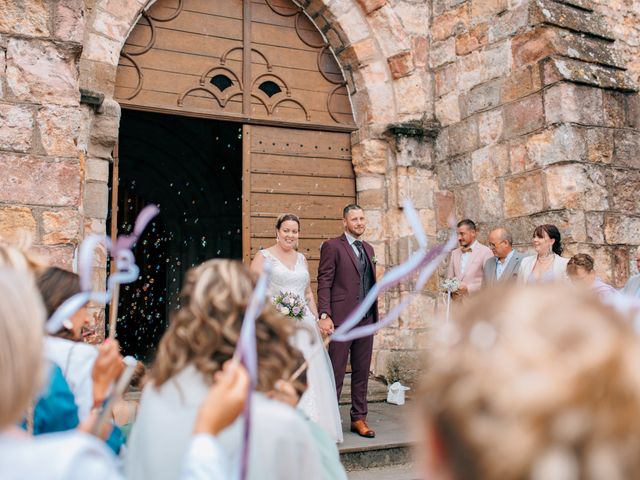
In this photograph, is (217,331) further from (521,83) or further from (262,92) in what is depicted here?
(262,92)

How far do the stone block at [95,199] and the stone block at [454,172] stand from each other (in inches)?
137

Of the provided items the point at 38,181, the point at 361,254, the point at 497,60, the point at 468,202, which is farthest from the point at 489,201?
the point at 38,181

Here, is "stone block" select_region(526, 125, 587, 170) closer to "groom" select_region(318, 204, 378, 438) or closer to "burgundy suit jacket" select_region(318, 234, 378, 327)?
"groom" select_region(318, 204, 378, 438)

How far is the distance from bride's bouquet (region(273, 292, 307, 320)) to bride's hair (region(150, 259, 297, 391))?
3.14m

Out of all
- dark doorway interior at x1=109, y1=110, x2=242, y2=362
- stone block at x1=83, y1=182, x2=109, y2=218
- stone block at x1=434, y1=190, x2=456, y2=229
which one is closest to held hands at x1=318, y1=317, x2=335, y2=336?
stone block at x1=83, y1=182, x2=109, y2=218

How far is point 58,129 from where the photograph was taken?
4094mm

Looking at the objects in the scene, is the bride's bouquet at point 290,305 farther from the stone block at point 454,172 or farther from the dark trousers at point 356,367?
the stone block at point 454,172

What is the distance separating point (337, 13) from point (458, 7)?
51.4 inches

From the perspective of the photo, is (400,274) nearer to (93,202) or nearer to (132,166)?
(93,202)

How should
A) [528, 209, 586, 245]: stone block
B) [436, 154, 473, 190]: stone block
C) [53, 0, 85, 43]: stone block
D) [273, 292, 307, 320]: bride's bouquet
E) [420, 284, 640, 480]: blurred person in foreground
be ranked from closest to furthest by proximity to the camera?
1. [420, 284, 640, 480]: blurred person in foreground
2. [53, 0, 85, 43]: stone block
3. [273, 292, 307, 320]: bride's bouquet
4. [528, 209, 586, 245]: stone block
5. [436, 154, 473, 190]: stone block

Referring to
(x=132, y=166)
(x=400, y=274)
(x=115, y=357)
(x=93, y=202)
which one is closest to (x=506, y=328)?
(x=400, y=274)

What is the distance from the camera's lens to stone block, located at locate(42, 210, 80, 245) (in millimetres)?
4020

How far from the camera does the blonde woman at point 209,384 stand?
4.45 feet

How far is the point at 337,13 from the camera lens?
22.1 ft
